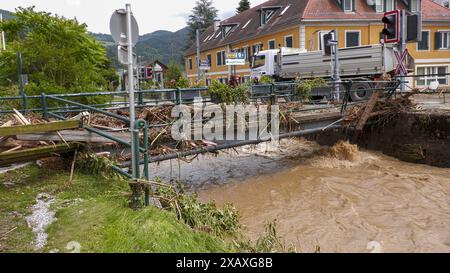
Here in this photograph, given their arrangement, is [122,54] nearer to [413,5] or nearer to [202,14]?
[413,5]

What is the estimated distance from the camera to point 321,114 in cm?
1109

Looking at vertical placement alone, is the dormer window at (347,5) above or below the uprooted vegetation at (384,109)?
above

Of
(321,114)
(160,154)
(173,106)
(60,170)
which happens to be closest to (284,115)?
(321,114)

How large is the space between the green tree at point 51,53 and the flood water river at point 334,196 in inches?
175

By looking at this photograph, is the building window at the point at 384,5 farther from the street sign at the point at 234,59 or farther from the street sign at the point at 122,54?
the street sign at the point at 122,54

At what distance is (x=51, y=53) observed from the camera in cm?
1347

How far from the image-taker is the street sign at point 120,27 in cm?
464

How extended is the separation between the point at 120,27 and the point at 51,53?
9991 millimetres

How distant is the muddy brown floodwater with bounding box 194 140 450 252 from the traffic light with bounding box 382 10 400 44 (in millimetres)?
3709

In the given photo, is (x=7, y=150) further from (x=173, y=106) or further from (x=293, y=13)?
(x=293, y=13)

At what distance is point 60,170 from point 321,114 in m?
7.15

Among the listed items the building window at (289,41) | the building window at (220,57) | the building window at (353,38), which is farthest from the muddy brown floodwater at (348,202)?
the building window at (220,57)

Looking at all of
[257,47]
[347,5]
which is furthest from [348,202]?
[257,47]

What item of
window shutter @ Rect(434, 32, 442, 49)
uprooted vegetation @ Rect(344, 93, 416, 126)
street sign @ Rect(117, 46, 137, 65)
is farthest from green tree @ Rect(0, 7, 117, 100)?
window shutter @ Rect(434, 32, 442, 49)
